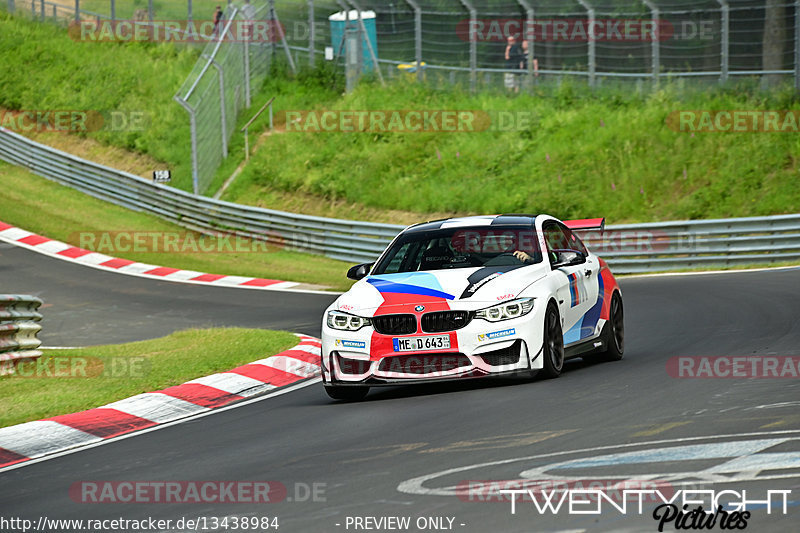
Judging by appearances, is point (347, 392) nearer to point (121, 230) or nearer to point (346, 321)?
point (346, 321)

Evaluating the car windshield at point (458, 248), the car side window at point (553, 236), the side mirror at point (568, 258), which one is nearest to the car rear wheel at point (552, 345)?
the side mirror at point (568, 258)

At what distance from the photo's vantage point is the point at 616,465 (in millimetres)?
6504

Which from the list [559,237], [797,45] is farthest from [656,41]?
[559,237]

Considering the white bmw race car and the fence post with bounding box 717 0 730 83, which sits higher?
the fence post with bounding box 717 0 730 83

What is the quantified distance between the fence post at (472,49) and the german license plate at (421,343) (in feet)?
76.5

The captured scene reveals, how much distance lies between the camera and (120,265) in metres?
26.7

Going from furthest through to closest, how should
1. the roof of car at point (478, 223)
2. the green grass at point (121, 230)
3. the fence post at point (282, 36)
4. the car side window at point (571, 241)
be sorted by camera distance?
the fence post at point (282, 36), the green grass at point (121, 230), the car side window at point (571, 241), the roof of car at point (478, 223)

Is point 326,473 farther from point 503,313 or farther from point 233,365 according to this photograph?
point 233,365

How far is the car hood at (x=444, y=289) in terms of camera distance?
391 inches

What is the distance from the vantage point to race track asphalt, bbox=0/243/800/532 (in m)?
5.96

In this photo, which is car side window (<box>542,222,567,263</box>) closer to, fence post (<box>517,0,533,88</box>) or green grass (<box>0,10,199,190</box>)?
fence post (<box>517,0,533,88</box>)

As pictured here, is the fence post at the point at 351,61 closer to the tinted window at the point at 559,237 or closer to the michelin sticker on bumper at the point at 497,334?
the tinted window at the point at 559,237

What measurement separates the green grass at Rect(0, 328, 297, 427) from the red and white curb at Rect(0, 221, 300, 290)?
8.52m

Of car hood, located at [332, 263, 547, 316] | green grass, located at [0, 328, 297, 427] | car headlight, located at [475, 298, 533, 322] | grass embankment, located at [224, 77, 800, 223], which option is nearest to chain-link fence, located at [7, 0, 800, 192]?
grass embankment, located at [224, 77, 800, 223]
